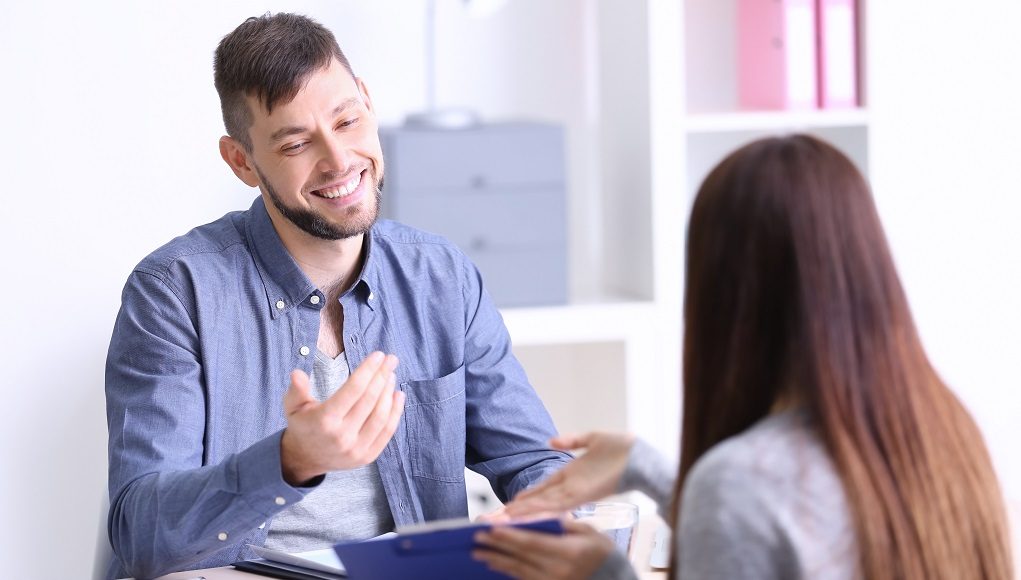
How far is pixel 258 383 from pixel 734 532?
0.95m

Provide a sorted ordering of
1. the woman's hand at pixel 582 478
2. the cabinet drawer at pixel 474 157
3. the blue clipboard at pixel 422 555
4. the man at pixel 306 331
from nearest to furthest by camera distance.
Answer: the blue clipboard at pixel 422 555
the woman's hand at pixel 582 478
the man at pixel 306 331
the cabinet drawer at pixel 474 157

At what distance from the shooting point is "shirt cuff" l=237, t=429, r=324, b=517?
129cm

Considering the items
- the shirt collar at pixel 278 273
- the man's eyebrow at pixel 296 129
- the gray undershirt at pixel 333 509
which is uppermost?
the man's eyebrow at pixel 296 129

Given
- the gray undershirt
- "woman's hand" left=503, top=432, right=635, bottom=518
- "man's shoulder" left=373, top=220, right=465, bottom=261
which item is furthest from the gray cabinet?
"woman's hand" left=503, top=432, right=635, bottom=518

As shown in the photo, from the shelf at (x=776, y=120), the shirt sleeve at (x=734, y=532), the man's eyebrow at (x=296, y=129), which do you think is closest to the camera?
the shirt sleeve at (x=734, y=532)

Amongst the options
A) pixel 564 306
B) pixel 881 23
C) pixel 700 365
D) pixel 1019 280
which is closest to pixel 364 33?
pixel 564 306

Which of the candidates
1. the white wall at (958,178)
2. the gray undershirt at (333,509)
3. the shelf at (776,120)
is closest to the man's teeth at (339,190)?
the gray undershirt at (333,509)

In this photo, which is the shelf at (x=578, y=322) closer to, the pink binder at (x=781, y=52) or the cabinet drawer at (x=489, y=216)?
the cabinet drawer at (x=489, y=216)

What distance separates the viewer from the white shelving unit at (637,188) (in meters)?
2.36

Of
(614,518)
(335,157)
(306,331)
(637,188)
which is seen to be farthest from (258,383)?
(637,188)

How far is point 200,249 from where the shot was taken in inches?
66.0

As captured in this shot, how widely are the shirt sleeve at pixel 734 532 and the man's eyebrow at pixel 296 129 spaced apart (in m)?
0.98

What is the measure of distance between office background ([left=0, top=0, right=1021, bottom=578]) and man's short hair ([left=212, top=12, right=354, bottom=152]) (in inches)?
30.5

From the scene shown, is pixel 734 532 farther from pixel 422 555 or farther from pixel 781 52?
pixel 781 52
